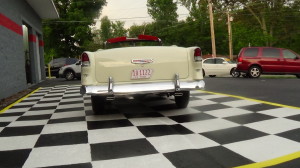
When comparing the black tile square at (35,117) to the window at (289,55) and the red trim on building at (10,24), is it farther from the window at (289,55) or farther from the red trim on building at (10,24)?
the window at (289,55)

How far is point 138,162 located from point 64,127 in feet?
6.37

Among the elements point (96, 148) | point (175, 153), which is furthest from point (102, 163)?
point (175, 153)

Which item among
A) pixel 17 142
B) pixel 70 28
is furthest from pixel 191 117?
pixel 70 28

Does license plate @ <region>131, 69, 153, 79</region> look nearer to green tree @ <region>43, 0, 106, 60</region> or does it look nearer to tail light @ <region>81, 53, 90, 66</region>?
tail light @ <region>81, 53, 90, 66</region>

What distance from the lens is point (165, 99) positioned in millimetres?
6832

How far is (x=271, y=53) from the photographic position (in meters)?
14.5

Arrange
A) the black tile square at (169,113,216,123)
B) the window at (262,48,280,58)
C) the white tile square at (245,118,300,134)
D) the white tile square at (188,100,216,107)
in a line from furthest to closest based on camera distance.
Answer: the window at (262,48,280,58) → the white tile square at (188,100,216,107) → the black tile square at (169,113,216,123) → the white tile square at (245,118,300,134)

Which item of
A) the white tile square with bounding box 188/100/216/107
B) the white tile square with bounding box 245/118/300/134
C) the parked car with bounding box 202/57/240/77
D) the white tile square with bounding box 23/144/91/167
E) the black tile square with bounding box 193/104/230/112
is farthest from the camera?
the parked car with bounding box 202/57/240/77

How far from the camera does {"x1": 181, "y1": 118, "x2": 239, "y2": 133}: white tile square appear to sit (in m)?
3.91

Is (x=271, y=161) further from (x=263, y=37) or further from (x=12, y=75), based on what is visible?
(x=263, y=37)

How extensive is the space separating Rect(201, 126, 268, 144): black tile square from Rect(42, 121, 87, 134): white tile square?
177 cm

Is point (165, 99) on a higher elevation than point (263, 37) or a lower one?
lower

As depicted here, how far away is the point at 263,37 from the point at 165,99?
803 inches

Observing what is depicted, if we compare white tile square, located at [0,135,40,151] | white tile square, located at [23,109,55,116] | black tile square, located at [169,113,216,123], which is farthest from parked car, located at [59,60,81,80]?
white tile square, located at [0,135,40,151]
